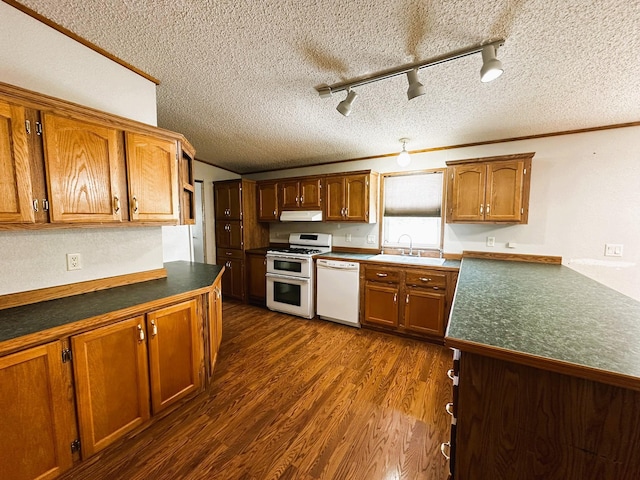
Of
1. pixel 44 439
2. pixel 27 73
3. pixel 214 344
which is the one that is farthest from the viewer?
pixel 214 344

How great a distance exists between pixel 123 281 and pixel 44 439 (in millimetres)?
975

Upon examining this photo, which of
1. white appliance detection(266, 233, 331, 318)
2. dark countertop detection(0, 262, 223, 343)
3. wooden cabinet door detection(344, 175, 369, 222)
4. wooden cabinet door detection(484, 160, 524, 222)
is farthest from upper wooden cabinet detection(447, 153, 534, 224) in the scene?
dark countertop detection(0, 262, 223, 343)

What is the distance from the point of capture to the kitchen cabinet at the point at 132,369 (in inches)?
54.0

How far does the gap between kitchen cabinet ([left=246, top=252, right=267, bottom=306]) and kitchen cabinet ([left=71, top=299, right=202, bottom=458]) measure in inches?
85.8

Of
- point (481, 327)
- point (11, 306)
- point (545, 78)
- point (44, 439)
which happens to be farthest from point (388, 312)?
point (11, 306)

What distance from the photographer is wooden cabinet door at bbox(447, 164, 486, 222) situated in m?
2.82

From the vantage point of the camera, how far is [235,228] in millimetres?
4301

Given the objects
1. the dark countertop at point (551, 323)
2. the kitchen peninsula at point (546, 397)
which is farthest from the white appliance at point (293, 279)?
the kitchen peninsula at point (546, 397)

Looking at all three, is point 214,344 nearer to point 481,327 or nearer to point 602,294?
point 481,327

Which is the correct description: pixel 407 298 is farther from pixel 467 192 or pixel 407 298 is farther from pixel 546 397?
pixel 546 397

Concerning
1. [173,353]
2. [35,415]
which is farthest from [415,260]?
[35,415]

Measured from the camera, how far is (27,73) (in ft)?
4.65

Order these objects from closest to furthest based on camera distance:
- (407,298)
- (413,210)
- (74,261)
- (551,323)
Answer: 1. (551,323)
2. (74,261)
3. (407,298)
4. (413,210)

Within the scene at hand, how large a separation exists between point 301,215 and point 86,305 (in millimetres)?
2798
